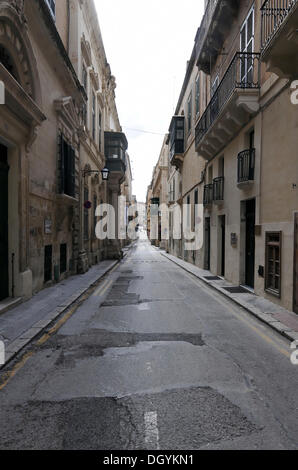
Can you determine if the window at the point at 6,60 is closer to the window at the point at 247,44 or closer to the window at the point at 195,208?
the window at the point at 247,44

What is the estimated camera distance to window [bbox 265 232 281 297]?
25.9 feet

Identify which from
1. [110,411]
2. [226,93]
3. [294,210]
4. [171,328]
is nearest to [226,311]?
[171,328]

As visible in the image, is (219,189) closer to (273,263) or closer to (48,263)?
(273,263)

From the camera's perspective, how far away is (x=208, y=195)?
14.9 m

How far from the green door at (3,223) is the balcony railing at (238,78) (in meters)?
7.08

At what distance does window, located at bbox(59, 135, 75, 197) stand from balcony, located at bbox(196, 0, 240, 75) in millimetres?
7616

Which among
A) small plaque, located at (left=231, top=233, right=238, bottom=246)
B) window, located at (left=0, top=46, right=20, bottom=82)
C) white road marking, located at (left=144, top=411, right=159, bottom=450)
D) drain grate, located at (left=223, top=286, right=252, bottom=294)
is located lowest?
drain grate, located at (left=223, top=286, right=252, bottom=294)

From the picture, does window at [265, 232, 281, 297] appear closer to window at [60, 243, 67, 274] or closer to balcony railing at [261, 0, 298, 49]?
balcony railing at [261, 0, 298, 49]

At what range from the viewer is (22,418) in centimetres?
305

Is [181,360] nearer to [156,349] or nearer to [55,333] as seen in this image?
[156,349]

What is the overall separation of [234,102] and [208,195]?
18.5 feet

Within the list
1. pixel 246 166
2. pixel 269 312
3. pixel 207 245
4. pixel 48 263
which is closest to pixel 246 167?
pixel 246 166

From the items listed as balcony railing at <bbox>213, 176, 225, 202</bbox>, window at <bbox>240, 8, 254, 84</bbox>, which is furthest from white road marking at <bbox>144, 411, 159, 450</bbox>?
balcony railing at <bbox>213, 176, 225, 202</bbox>

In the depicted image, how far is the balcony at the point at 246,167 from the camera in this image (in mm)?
9586
